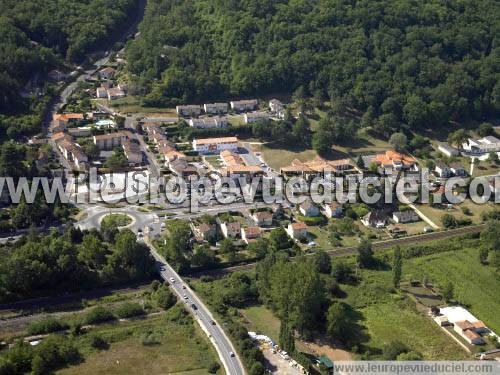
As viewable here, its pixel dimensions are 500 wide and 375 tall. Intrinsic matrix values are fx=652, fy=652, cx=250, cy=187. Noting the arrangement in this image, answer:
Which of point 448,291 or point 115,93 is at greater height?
point 115,93

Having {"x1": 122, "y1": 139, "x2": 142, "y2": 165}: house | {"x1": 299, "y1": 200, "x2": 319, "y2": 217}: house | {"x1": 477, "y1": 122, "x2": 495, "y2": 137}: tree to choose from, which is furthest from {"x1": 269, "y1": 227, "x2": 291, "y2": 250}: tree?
{"x1": 477, "y1": 122, "x2": 495, "y2": 137}: tree

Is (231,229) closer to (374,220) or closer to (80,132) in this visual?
(374,220)

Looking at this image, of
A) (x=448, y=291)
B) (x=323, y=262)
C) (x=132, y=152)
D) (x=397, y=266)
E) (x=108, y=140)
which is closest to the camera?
(x=448, y=291)

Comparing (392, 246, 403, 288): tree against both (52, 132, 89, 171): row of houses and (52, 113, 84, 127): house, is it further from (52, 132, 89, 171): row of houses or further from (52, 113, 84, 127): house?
(52, 113, 84, 127): house

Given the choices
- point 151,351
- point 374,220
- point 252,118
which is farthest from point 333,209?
point 151,351

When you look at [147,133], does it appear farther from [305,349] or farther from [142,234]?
[305,349]

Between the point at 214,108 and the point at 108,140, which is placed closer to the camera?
the point at 108,140

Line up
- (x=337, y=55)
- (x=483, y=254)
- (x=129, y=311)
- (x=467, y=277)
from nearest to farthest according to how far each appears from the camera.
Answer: (x=129, y=311) → (x=467, y=277) → (x=483, y=254) → (x=337, y=55)

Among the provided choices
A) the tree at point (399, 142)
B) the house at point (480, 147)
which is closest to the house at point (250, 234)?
the tree at point (399, 142)
